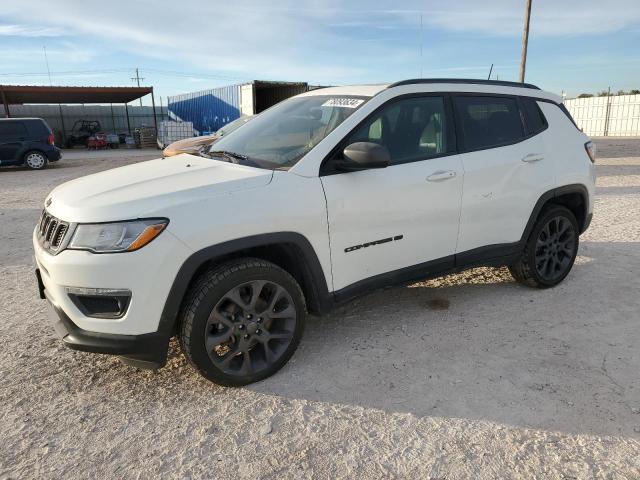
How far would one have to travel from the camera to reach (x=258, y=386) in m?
2.95

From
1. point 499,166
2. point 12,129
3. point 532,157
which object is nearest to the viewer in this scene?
point 499,166

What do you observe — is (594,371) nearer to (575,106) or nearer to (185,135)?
(185,135)

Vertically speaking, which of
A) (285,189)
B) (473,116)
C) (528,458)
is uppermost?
(473,116)

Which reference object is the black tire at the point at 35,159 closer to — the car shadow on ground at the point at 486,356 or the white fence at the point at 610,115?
the car shadow on ground at the point at 486,356

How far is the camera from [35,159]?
55.2ft

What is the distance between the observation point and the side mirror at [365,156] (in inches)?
115

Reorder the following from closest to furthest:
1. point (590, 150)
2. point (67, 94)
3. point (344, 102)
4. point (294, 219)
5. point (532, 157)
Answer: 1. point (294, 219)
2. point (344, 102)
3. point (532, 157)
4. point (590, 150)
5. point (67, 94)

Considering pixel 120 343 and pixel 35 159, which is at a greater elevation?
pixel 35 159

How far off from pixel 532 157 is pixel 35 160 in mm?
17324

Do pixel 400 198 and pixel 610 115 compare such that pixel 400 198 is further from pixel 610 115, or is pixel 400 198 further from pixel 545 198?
pixel 610 115

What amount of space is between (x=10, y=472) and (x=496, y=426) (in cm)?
236

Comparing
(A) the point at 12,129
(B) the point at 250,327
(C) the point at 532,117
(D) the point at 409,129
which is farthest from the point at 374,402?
(A) the point at 12,129

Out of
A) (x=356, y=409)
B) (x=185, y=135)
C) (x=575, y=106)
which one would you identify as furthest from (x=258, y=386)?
(x=575, y=106)

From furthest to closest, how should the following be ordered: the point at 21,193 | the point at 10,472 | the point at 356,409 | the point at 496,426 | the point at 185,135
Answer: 1. the point at 185,135
2. the point at 21,193
3. the point at 356,409
4. the point at 496,426
5. the point at 10,472
